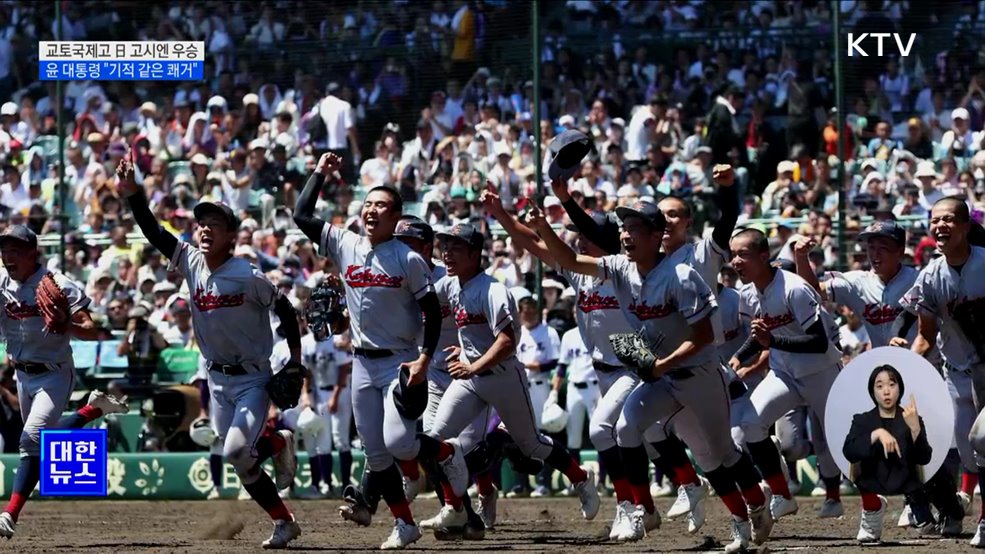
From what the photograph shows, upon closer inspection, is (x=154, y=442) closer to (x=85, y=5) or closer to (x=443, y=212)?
(x=443, y=212)

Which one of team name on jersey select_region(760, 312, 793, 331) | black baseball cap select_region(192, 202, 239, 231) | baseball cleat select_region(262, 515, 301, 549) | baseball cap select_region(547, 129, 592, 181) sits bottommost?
baseball cleat select_region(262, 515, 301, 549)

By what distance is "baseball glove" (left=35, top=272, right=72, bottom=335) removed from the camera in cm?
1109

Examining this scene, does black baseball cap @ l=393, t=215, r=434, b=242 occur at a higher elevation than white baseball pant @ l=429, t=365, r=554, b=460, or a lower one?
higher

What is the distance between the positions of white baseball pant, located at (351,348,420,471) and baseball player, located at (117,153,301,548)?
43cm

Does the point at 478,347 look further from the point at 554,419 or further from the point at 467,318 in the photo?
the point at 554,419

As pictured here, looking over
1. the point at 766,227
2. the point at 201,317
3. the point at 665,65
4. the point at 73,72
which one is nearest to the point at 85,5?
the point at 73,72

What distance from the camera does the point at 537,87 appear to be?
17156 mm

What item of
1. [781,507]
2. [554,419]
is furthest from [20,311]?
[554,419]

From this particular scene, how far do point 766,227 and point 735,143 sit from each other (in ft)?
6.31

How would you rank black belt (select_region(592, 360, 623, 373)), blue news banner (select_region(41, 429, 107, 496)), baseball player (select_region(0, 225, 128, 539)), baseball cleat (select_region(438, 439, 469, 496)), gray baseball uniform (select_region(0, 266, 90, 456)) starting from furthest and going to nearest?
blue news banner (select_region(41, 429, 107, 496)) < black belt (select_region(592, 360, 623, 373)) < gray baseball uniform (select_region(0, 266, 90, 456)) < baseball player (select_region(0, 225, 128, 539)) < baseball cleat (select_region(438, 439, 469, 496))

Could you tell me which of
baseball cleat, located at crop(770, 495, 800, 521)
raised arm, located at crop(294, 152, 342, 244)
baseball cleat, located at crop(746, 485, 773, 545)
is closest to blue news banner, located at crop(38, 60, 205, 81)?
raised arm, located at crop(294, 152, 342, 244)

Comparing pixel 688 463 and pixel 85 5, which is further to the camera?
pixel 85 5

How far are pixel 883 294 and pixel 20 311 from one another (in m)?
5.82

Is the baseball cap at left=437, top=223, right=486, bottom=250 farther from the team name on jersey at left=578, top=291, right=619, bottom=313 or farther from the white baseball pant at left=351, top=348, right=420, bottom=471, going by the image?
the team name on jersey at left=578, top=291, right=619, bottom=313
